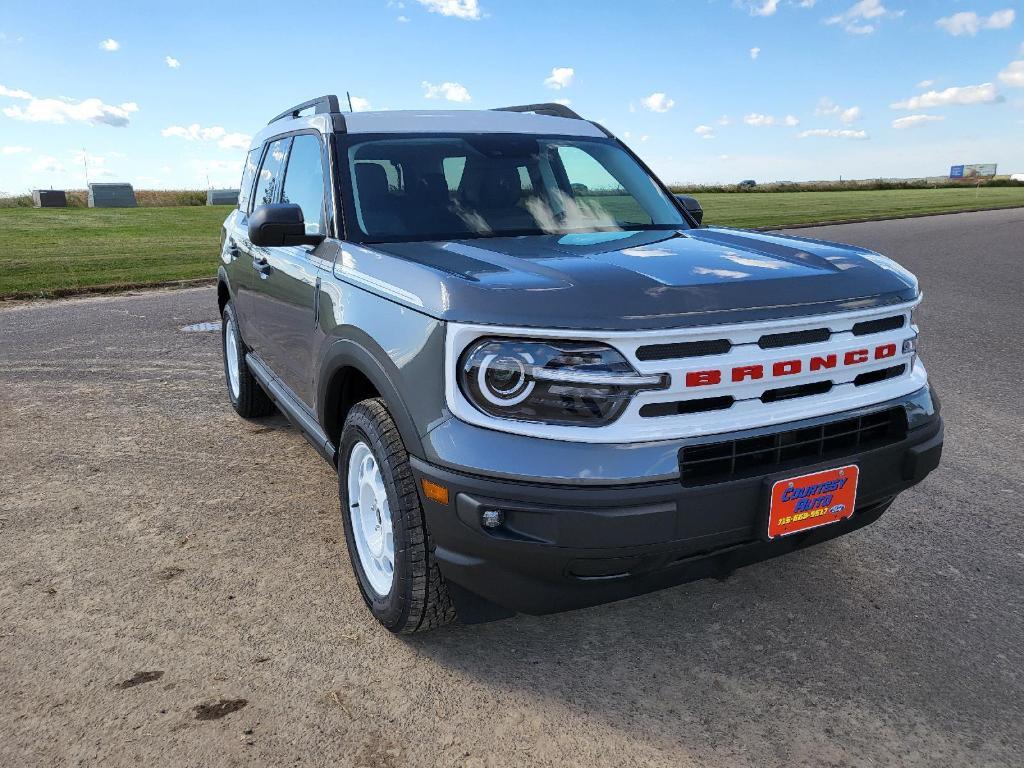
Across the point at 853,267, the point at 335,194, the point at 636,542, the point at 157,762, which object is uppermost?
the point at 335,194

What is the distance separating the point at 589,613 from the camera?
3270 millimetres

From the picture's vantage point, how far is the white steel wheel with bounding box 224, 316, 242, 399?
577cm

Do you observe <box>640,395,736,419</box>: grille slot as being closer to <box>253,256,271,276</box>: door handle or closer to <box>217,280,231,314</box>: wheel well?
A: <box>253,256,271,276</box>: door handle

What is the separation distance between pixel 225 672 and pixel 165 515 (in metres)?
1.57

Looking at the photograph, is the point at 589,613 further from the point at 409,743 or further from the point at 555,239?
the point at 555,239

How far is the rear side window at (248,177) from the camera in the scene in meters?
5.50

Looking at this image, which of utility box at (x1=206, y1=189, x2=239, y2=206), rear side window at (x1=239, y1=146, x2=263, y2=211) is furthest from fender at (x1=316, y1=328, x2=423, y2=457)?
utility box at (x1=206, y1=189, x2=239, y2=206)

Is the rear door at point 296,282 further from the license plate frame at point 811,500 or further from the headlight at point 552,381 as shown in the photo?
the license plate frame at point 811,500

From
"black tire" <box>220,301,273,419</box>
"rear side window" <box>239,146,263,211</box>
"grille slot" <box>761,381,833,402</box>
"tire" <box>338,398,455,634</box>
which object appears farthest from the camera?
"black tire" <box>220,301,273,419</box>

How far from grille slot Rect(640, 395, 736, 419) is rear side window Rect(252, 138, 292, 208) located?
2.88 metres

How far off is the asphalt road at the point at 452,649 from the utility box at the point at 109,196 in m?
42.7

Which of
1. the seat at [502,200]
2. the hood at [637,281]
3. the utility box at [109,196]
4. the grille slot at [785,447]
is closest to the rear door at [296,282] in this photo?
the hood at [637,281]

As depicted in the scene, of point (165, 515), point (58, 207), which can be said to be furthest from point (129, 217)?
point (165, 515)

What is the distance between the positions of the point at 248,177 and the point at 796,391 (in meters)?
4.32
